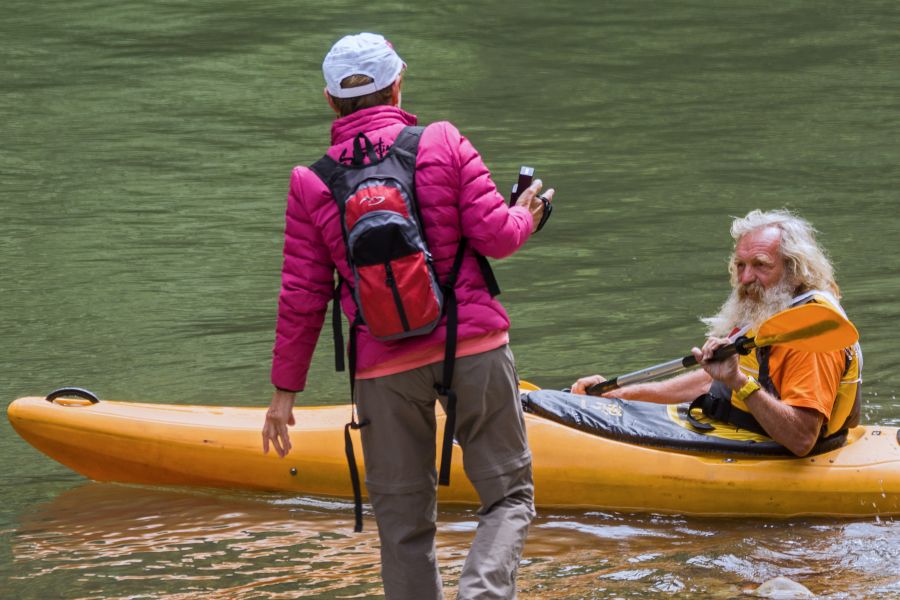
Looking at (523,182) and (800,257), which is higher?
(523,182)

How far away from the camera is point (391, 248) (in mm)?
3566

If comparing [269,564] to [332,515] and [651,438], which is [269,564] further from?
[651,438]

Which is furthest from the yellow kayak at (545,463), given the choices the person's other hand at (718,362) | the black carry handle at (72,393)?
the person's other hand at (718,362)

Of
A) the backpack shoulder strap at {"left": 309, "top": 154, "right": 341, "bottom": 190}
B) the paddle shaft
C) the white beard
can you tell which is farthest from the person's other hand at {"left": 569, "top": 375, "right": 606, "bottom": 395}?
the backpack shoulder strap at {"left": 309, "top": 154, "right": 341, "bottom": 190}

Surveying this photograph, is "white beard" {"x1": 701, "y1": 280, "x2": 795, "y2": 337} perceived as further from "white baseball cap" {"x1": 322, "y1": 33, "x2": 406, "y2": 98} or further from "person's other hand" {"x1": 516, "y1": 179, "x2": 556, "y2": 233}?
"white baseball cap" {"x1": 322, "y1": 33, "x2": 406, "y2": 98}

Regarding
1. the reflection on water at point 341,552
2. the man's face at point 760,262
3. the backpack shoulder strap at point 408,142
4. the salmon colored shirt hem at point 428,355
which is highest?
the backpack shoulder strap at point 408,142

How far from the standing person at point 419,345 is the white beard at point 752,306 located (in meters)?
1.51

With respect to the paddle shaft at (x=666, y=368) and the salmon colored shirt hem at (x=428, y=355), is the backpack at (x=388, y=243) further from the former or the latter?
the paddle shaft at (x=666, y=368)

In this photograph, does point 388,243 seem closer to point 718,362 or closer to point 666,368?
point 718,362

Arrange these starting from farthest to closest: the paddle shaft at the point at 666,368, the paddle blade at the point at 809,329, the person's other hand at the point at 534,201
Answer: the paddle shaft at the point at 666,368
the paddle blade at the point at 809,329
the person's other hand at the point at 534,201

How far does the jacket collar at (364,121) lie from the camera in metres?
3.67

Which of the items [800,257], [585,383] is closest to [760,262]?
[800,257]

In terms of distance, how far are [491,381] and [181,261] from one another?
6.70 metres

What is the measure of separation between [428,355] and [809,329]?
1.58 meters
